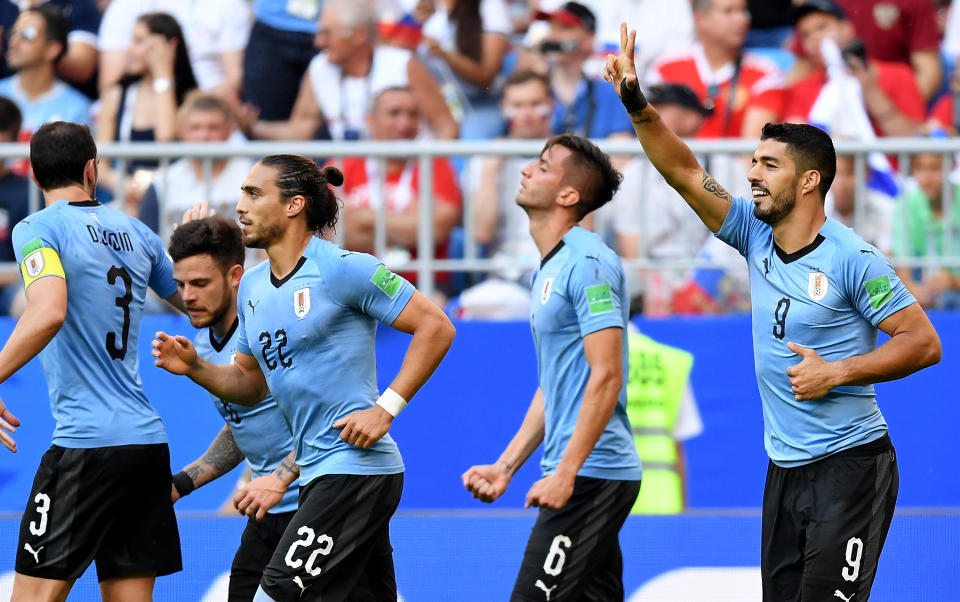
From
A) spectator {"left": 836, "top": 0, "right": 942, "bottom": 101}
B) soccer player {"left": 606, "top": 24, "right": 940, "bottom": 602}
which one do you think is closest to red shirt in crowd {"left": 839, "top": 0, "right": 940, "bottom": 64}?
spectator {"left": 836, "top": 0, "right": 942, "bottom": 101}

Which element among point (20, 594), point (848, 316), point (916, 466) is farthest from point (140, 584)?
point (916, 466)

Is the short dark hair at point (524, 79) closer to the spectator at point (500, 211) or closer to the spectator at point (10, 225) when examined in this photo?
the spectator at point (500, 211)

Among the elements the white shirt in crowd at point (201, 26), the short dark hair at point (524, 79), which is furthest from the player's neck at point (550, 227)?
the white shirt in crowd at point (201, 26)

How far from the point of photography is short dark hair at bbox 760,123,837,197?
5062mm

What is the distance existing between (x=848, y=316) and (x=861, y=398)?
325 millimetres

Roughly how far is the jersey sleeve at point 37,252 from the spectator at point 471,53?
5536 mm

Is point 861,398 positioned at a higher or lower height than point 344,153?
lower

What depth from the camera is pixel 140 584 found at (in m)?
5.54

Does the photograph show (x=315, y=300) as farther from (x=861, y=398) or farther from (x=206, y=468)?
(x=861, y=398)

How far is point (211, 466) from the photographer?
596 cm

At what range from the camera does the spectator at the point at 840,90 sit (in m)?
10.3

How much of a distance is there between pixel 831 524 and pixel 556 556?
1066 millimetres

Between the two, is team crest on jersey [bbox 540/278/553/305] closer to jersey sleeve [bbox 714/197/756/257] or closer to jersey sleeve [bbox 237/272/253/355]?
jersey sleeve [bbox 714/197/756/257]

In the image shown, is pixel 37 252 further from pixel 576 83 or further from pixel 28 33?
pixel 28 33
